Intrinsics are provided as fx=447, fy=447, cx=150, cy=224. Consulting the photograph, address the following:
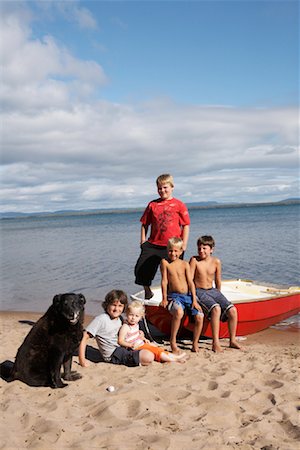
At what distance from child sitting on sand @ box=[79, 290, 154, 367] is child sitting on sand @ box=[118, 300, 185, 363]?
0.10 meters

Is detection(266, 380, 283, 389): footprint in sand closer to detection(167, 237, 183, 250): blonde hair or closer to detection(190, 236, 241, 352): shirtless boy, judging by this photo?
detection(190, 236, 241, 352): shirtless boy

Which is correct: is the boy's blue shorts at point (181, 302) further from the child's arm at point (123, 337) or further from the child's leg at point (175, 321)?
the child's arm at point (123, 337)

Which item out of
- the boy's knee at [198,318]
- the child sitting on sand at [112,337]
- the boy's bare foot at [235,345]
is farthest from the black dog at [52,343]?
the boy's bare foot at [235,345]

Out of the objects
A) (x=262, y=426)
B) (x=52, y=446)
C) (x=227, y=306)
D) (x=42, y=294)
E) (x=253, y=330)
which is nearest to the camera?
(x=52, y=446)

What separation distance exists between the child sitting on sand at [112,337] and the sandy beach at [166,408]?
5.3 inches

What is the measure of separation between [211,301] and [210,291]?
0.18 metres

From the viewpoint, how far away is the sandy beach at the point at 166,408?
341 centimetres

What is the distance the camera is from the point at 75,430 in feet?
11.9

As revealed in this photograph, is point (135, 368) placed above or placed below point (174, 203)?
below

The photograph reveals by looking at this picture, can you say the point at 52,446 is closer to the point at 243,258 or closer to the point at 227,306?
the point at 227,306

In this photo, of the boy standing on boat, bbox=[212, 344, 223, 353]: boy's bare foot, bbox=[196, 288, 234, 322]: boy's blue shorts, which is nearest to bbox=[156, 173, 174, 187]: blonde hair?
the boy standing on boat

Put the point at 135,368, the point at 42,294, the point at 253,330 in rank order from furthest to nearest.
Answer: the point at 42,294 < the point at 253,330 < the point at 135,368

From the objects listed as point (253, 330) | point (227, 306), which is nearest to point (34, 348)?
point (227, 306)

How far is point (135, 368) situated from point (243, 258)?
42.2 ft
